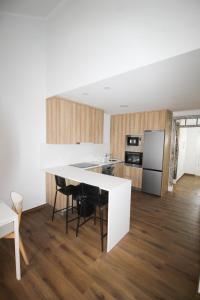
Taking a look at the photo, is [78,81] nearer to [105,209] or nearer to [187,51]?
[187,51]

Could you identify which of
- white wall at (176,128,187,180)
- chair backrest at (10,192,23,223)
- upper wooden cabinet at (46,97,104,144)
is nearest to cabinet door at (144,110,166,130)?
upper wooden cabinet at (46,97,104,144)

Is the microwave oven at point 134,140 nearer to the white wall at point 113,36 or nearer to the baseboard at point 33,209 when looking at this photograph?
the white wall at point 113,36

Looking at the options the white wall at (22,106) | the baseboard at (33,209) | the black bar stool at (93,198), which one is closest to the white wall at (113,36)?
the white wall at (22,106)

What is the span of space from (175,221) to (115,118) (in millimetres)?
3376

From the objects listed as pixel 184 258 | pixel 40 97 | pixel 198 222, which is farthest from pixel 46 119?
pixel 198 222

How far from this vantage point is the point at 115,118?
4.96 m

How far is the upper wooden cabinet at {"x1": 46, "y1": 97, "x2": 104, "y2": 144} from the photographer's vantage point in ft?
10.1

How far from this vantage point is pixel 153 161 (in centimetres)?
405

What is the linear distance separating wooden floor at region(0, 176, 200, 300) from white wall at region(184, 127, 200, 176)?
4.57m

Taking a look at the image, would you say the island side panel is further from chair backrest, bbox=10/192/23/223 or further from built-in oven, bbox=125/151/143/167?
built-in oven, bbox=125/151/143/167

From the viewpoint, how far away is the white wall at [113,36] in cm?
140

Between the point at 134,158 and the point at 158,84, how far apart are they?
8.93ft

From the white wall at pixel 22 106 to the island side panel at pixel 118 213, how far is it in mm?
1849

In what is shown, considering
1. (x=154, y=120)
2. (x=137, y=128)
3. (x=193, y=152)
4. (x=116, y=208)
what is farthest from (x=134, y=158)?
(x=193, y=152)
